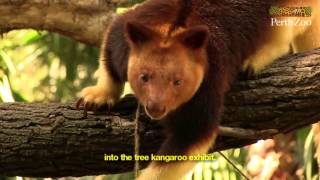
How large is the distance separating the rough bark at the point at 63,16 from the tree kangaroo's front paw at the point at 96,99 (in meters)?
1.82

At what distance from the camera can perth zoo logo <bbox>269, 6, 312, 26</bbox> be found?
3.16m

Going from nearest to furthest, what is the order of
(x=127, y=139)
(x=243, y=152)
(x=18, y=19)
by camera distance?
(x=127, y=139) → (x=18, y=19) → (x=243, y=152)

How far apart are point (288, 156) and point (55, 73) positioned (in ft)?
10.9

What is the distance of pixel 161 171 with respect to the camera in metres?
2.70

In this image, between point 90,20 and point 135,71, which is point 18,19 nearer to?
point 90,20

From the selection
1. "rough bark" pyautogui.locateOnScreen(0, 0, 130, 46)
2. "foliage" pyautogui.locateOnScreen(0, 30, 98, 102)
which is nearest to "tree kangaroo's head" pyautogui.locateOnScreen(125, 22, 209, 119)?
"rough bark" pyautogui.locateOnScreen(0, 0, 130, 46)

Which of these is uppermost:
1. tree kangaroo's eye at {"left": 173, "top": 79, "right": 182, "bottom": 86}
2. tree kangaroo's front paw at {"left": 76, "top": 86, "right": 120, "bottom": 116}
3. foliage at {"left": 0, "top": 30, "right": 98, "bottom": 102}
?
tree kangaroo's eye at {"left": 173, "top": 79, "right": 182, "bottom": 86}

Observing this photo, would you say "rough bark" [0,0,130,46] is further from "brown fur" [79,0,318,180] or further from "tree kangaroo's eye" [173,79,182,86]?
"tree kangaroo's eye" [173,79,182,86]

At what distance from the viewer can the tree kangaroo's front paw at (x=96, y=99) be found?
300 cm

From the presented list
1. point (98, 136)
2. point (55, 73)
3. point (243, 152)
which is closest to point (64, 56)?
point (55, 73)

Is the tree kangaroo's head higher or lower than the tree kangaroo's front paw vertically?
higher

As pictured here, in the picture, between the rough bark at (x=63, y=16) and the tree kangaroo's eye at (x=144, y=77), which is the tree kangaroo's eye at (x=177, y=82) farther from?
the rough bark at (x=63, y=16)

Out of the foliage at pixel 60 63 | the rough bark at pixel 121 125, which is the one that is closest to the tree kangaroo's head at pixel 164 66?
the rough bark at pixel 121 125

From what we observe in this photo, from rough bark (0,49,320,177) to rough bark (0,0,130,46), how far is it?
1713 mm
